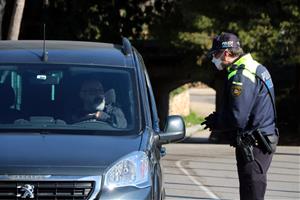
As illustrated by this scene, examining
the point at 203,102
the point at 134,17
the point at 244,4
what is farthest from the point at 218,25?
the point at 203,102

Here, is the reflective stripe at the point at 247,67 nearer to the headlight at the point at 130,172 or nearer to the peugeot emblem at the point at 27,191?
the headlight at the point at 130,172

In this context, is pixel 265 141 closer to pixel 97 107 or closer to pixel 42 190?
pixel 97 107

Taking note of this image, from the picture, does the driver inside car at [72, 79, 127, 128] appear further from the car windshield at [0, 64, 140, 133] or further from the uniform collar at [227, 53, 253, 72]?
the uniform collar at [227, 53, 253, 72]

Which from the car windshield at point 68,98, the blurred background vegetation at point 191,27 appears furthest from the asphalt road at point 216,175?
the blurred background vegetation at point 191,27

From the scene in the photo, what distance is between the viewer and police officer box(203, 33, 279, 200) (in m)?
5.96

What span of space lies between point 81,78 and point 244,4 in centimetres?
1305

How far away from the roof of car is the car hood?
915mm

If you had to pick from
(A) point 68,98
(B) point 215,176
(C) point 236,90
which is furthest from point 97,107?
(B) point 215,176

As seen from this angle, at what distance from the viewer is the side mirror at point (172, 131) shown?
590cm

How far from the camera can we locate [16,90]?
5.93 metres

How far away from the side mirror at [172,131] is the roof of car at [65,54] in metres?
Answer: 0.60

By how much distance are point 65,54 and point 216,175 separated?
5490 mm

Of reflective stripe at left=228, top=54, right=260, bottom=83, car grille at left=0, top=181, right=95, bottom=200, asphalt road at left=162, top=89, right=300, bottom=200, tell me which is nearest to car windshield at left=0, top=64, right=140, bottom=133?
car grille at left=0, top=181, right=95, bottom=200

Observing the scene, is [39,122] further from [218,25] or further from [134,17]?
[134,17]
